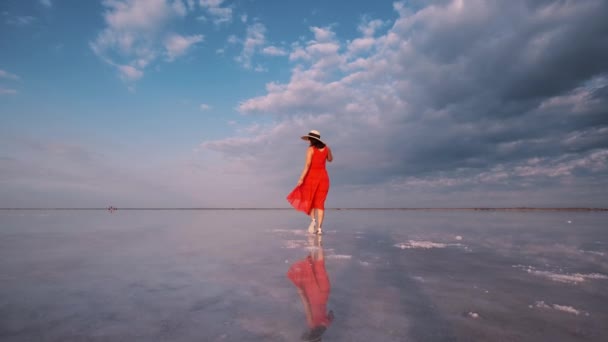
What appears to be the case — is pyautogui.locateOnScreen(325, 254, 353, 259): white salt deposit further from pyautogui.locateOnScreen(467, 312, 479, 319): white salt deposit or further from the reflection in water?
pyautogui.locateOnScreen(467, 312, 479, 319): white salt deposit

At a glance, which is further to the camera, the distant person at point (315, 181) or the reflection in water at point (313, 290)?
the distant person at point (315, 181)

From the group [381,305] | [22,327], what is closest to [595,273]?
[381,305]

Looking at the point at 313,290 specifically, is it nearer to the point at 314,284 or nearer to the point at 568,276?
the point at 314,284

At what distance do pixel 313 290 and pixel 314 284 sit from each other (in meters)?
0.18

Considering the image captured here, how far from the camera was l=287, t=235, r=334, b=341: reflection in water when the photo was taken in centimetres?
175

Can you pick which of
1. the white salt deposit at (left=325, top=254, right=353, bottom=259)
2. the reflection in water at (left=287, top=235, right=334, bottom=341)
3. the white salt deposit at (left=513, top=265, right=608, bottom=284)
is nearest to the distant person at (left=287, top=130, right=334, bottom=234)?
the white salt deposit at (left=325, top=254, right=353, bottom=259)

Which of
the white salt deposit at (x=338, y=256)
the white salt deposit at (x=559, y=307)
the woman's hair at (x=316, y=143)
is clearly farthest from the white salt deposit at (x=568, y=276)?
the woman's hair at (x=316, y=143)

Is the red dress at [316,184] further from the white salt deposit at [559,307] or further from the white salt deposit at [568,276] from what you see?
the white salt deposit at [559,307]

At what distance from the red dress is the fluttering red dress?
126 inches

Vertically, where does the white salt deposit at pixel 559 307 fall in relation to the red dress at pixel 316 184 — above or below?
below

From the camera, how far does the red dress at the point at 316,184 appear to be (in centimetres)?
708

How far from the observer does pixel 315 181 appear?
7.13 metres

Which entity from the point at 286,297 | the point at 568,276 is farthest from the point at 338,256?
the point at 568,276

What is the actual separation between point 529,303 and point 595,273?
1.72 m
